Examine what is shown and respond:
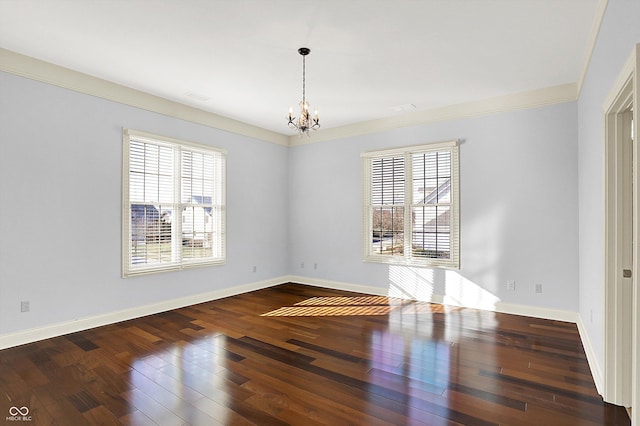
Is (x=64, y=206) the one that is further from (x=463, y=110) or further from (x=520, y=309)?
(x=520, y=309)

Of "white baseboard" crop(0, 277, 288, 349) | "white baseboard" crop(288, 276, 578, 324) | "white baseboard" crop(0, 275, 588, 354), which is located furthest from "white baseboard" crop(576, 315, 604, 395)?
"white baseboard" crop(0, 277, 288, 349)

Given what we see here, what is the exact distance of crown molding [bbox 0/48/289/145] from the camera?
12.1ft

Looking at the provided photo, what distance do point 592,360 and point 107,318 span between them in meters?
5.13

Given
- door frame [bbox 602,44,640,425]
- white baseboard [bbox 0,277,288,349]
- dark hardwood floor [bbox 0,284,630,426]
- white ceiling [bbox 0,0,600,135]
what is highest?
white ceiling [bbox 0,0,600,135]

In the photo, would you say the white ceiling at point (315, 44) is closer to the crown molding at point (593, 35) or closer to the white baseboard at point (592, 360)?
the crown molding at point (593, 35)

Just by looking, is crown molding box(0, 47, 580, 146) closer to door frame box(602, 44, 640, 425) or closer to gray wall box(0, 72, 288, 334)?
gray wall box(0, 72, 288, 334)

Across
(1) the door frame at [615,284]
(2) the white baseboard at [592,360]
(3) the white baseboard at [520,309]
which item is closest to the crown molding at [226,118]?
(1) the door frame at [615,284]

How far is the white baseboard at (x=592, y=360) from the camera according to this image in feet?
8.72

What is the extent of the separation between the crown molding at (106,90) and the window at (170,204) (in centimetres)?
42

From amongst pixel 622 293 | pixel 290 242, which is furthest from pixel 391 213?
pixel 622 293

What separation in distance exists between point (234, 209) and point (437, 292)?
357cm

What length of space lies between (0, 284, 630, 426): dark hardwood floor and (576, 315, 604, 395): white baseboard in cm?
6

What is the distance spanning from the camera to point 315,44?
3.44m

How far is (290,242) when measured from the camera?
7219 millimetres
